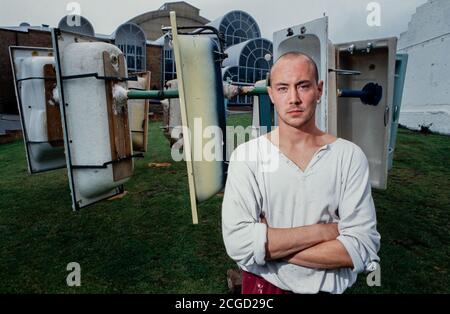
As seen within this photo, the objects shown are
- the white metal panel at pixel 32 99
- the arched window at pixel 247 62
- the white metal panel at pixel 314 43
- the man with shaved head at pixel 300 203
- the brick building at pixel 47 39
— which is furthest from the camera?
the arched window at pixel 247 62

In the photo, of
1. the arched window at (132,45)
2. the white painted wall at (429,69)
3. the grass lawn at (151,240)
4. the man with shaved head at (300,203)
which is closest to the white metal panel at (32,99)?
the grass lawn at (151,240)

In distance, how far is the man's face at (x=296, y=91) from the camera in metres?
1.39

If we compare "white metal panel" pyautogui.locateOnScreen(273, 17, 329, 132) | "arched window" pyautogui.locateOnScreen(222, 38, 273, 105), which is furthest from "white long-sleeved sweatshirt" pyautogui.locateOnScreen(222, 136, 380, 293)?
"arched window" pyautogui.locateOnScreen(222, 38, 273, 105)

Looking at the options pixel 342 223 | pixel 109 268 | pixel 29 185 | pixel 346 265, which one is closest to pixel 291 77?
pixel 342 223

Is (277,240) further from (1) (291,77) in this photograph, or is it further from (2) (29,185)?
(2) (29,185)

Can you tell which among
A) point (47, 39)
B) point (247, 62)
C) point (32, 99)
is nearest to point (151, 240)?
point (32, 99)

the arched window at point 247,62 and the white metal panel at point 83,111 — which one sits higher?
the arched window at point 247,62

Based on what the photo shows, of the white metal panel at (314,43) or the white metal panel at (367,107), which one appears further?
the white metal panel at (367,107)

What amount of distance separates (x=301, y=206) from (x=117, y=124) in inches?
91.0

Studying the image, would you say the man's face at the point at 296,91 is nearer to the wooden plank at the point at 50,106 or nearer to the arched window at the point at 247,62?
the wooden plank at the point at 50,106

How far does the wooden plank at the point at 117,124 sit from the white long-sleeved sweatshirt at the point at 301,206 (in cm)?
204

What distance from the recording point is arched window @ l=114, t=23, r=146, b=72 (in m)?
24.1

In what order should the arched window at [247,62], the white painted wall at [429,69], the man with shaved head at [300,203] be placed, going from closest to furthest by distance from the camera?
1. the man with shaved head at [300,203]
2. the white painted wall at [429,69]
3. the arched window at [247,62]

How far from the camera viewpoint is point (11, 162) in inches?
344
